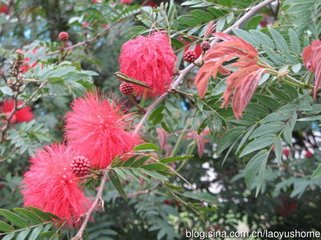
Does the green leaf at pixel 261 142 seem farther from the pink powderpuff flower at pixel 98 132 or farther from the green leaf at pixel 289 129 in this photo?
the pink powderpuff flower at pixel 98 132

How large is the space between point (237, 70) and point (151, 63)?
0.30 meters

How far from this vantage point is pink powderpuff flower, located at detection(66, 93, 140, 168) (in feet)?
3.62

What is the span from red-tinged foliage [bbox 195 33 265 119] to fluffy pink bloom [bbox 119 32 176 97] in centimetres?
18

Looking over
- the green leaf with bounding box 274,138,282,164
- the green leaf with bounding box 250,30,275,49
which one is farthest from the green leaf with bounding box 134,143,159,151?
the green leaf with bounding box 250,30,275,49

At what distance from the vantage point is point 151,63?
1182mm

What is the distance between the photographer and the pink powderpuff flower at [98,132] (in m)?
1.10

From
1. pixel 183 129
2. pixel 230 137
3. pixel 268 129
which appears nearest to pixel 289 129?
pixel 268 129

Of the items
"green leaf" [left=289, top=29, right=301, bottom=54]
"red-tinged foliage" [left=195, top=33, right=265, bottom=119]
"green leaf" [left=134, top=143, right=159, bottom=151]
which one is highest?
"red-tinged foliage" [left=195, top=33, right=265, bottom=119]

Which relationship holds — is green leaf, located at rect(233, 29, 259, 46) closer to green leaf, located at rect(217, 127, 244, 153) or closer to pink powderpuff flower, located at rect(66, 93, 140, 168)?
green leaf, located at rect(217, 127, 244, 153)

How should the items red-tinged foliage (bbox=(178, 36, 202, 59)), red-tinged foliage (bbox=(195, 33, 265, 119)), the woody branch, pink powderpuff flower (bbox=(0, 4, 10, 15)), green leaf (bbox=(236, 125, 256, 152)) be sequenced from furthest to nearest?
pink powderpuff flower (bbox=(0, 4, 10, 15))
red-tinged foliage (bbox=(178, 36, 202, 59))
green leaf (bbox=(236, 125, 256, 152))
the woody branch
red-tinged foliage (bbox=(195, 33, 265, 119))

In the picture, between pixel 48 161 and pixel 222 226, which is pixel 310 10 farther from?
pixel 222 226

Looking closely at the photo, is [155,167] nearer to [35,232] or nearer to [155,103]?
[155,103]

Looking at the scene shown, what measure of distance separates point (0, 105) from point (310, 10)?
69.5 inches

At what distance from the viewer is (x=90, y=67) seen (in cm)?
279
